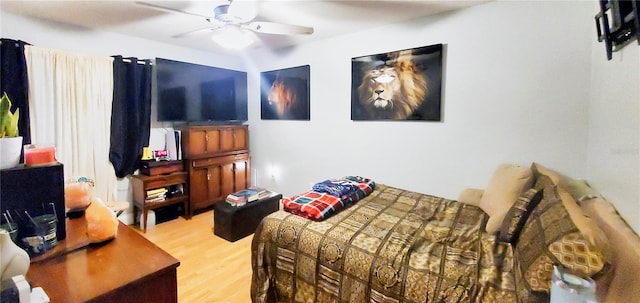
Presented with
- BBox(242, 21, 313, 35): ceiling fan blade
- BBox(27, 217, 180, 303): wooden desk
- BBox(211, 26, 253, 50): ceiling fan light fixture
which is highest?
BBox(242, 21, 313, 35): ceiling fan blade

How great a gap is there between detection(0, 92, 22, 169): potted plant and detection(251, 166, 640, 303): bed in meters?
1.31

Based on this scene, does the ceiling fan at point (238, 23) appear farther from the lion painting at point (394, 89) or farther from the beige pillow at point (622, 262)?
the beige pillow at point (622, 262)

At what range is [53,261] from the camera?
0.99 metres

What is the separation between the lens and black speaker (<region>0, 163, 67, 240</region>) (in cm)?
97

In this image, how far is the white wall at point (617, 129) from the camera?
1223 millimetres

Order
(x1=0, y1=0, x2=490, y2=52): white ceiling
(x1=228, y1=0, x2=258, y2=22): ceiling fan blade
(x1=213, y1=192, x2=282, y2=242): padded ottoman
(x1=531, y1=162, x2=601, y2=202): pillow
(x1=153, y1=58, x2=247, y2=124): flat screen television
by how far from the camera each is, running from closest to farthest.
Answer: (x1=531, y1=162, x2=601, y2=202): pillow → (x1=228, y1=0, x2=258, y2=22): ceiling fan blade → (x1=0, y1=0, x2=490, y2=52): white ceiling → (x1=213, y1=192, x2=282, y2=242): padded ottoman → (x1=153, y1=58, x2=247, y2=124): flat screen television

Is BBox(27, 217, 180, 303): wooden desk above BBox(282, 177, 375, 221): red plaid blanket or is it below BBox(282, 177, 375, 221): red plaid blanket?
above

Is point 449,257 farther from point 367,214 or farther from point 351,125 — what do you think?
point 351,125

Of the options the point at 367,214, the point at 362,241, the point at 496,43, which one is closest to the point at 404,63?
the point at 496,43

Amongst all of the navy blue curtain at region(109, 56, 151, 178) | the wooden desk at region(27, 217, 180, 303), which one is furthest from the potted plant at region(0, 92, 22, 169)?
the navy blue curtain at region(109, 56, 151, 178)

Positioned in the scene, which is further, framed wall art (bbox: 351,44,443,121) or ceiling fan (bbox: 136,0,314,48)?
framed wall art (bbox: 351,44,443,121)

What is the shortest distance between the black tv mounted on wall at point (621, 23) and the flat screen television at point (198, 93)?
3.74 meters

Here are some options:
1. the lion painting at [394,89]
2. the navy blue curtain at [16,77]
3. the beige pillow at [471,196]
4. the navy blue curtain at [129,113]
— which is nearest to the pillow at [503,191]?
the beige pillow at [471,196]

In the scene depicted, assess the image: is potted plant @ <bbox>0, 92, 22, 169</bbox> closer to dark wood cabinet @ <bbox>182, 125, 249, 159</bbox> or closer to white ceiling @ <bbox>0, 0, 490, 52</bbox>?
white ceiling @ <bbox>0, 0, 490, 52</bbox>
